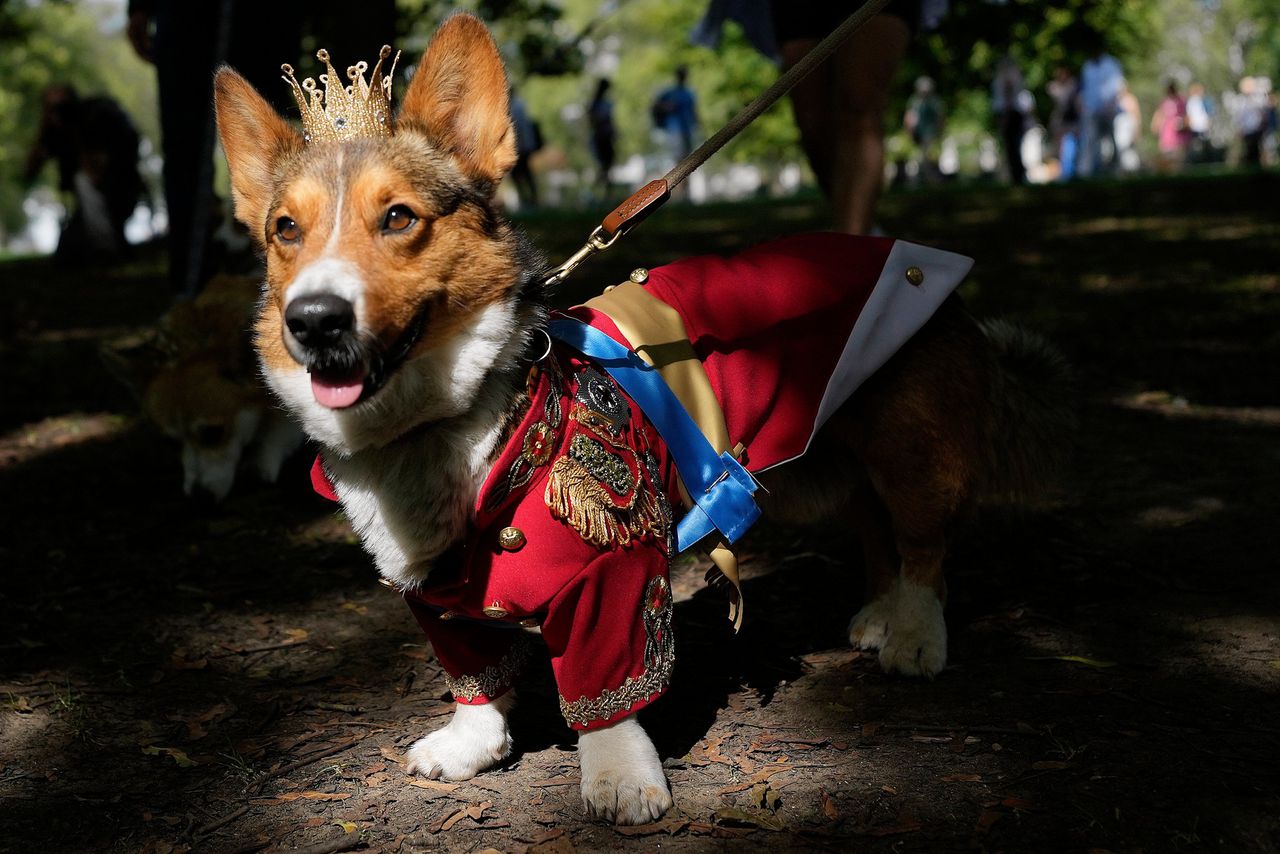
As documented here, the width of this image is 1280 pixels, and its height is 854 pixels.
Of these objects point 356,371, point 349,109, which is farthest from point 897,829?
point 349,109

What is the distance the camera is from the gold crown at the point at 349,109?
2.74 m

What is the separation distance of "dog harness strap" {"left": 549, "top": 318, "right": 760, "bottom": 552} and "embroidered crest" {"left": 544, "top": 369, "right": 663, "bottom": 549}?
8 cm

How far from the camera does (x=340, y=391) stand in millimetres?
2438

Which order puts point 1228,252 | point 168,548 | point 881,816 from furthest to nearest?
1. point 1228,252
2. point 168,548
3. point 881,816

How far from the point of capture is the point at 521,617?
270 cm

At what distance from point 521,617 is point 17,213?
9193 centimetres

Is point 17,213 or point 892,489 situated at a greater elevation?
point 17,213

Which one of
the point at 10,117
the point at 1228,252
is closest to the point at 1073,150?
the point at 1228,252

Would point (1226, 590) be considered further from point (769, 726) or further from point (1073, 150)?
point (1073, 150)

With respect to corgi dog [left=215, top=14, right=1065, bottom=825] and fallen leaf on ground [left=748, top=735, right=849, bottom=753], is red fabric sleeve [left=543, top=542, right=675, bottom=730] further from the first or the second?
fallen leaf on ground [left=748, top=735, right=849, bottom=753]

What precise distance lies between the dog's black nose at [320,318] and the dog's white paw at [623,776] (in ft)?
3.77

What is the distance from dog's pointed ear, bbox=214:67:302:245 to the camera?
2.88 m

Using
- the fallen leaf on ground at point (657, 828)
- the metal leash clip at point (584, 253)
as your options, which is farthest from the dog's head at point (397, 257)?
the fallen leaf on ground at point (657, 828)

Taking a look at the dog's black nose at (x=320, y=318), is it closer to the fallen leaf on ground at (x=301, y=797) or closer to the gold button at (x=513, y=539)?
the gold button at (x=513, y=539)
